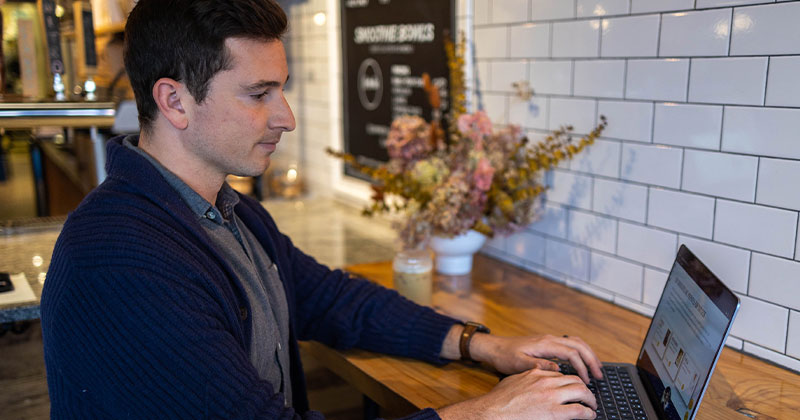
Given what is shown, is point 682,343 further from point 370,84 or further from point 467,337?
point 370,84

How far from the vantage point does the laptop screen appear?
3.29ft

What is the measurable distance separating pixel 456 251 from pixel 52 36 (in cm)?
130

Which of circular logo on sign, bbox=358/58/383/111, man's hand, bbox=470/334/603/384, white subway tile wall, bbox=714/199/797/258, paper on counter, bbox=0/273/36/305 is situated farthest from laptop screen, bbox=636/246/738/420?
circular logo on sign, bbox=358/58/383/111

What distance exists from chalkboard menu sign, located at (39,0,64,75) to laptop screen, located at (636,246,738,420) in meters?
1.72

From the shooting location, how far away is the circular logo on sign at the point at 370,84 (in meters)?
2.53

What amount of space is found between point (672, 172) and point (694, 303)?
18.4 inches

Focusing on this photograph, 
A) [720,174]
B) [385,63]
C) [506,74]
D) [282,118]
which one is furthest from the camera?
[385,63]

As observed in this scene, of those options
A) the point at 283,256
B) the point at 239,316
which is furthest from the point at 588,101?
the point at 239,316

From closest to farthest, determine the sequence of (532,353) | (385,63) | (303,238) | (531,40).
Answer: (532,353)
(531,40)
(303,238)
(385,63)

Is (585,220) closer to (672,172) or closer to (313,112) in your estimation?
(672,172)

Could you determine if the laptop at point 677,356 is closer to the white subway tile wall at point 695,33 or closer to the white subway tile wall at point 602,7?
the white subway tile wall at point 695,33

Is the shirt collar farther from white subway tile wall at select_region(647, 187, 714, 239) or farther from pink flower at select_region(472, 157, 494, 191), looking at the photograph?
white subway tile wall at select_region(647, 187, 714, 239)

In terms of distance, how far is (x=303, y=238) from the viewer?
2.27 meters

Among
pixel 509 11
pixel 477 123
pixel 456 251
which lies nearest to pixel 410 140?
pixel 477 123
